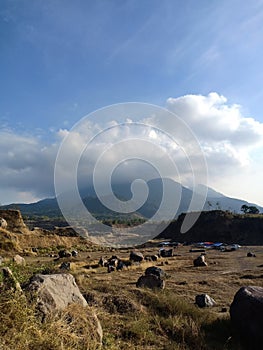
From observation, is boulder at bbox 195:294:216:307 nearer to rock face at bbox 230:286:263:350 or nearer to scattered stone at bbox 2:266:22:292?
rock face at bbox 230:286:263:350

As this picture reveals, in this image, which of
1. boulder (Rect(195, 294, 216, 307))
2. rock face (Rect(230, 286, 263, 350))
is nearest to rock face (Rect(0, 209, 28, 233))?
boulder (Rect(195, 294, 216, 307))

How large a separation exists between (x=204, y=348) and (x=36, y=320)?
178 inches

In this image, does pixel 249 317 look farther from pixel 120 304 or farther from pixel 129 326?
pixel 120 304

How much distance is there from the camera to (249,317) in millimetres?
8766

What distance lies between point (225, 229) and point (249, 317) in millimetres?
83490

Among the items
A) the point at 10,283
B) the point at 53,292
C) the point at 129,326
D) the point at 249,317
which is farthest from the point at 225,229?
the point at 10,283

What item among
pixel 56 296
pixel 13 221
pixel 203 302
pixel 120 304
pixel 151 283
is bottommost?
pixel 203 302

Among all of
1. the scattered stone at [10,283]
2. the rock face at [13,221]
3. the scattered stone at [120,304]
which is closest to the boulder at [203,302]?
the scattered stone at [120,304]

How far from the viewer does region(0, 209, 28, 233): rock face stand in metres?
62.8

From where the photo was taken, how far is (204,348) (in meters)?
8.20

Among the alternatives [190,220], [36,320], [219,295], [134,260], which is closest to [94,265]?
[134,260]

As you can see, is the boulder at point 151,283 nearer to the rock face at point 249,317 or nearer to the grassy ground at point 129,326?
the grassy ground at point 129,326

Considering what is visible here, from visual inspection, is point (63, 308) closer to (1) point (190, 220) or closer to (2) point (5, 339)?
(2) point (5, 339)

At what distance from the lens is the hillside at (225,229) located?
267 feet
